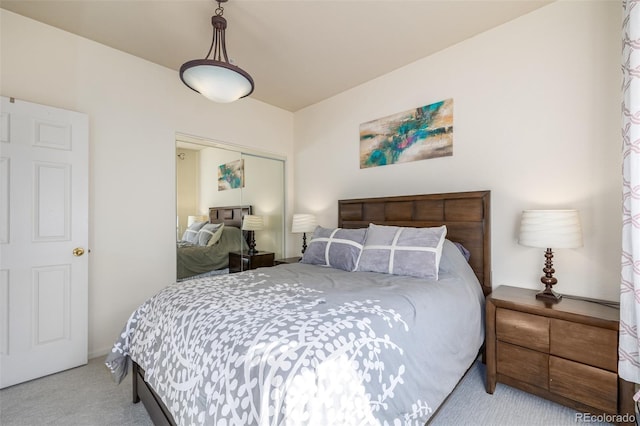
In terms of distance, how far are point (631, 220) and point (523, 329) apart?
855mm

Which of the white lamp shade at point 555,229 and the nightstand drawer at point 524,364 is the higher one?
the white lamp shade at point 555,229

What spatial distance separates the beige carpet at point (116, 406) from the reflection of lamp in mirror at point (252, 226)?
1965 mm

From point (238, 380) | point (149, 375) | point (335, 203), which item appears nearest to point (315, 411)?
point (238, 380)

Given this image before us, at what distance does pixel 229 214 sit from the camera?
11.8 ft

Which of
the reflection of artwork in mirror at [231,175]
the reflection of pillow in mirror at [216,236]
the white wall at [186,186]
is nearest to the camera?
the white wall at [186,186]

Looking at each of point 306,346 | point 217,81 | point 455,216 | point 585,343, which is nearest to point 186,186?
point 217,81

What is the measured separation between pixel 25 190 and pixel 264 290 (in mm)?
2015

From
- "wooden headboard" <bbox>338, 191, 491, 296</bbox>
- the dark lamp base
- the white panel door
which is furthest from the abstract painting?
the white panel door

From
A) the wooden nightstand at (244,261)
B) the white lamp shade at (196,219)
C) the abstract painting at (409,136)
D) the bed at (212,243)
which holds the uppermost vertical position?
the abstract painting at (409,136)

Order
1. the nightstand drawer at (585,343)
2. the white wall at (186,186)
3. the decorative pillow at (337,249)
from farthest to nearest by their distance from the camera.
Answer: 1. the white wall at (186,186)
2. the decorative pillow at (337,249)
3. the nightstand drawer at (585,343)

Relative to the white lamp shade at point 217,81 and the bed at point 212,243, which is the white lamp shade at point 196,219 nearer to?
the bed at point 212,243

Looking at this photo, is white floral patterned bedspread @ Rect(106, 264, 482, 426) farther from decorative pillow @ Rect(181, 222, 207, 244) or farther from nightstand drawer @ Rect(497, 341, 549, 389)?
decorative pillow @ Rect(181, 222, 207, 244)

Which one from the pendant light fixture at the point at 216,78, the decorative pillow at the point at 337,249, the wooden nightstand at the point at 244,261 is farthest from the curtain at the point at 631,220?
the wooden nightstand at the point at 244,261

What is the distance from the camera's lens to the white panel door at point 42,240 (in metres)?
2.01
